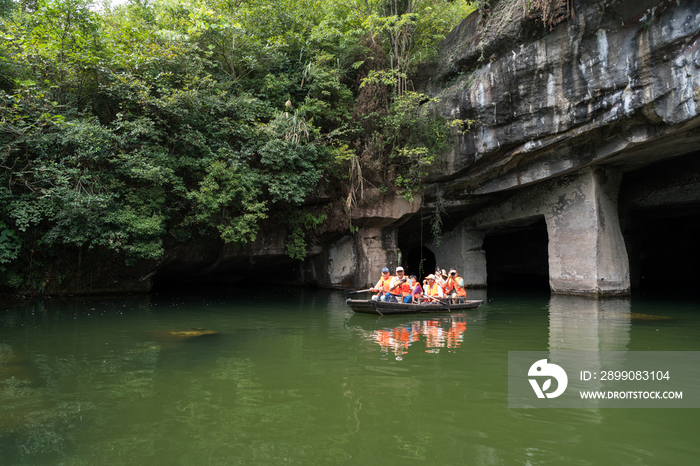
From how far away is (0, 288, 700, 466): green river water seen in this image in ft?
11.2

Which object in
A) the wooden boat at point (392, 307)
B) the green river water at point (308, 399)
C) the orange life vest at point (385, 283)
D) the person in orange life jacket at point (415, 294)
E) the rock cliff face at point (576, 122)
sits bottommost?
the green river water at point (308, 399)

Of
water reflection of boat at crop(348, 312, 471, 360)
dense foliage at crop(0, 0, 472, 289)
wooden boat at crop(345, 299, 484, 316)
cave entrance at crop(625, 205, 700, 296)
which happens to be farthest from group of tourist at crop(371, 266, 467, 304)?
cave entrance at crop(625, 205, 700, 296)

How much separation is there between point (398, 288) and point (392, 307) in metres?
1.25

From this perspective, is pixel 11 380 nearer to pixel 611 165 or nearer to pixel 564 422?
pixel 564 422

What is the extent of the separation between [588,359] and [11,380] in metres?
7.65

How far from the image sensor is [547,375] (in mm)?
5434

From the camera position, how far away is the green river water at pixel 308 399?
343 centimetres

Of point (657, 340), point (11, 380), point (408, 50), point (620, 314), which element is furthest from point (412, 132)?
point (11, 380)

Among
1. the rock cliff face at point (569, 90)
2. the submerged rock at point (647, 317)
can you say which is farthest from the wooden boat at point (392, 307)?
the rock cliff face at point (569, 90)

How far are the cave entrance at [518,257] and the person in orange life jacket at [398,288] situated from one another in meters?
13.4

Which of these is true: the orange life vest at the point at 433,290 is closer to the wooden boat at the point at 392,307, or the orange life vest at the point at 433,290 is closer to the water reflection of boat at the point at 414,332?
the wooden boat at the point at 392,307

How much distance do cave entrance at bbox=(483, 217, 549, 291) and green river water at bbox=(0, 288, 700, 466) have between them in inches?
607

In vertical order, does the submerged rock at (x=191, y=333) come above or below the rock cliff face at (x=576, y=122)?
below

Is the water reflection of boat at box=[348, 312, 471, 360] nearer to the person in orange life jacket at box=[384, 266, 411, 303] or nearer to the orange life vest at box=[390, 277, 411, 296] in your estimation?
the person in orange life jacket at box=[384, 266, 411, 303]
